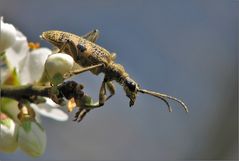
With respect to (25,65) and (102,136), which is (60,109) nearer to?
(25,65)

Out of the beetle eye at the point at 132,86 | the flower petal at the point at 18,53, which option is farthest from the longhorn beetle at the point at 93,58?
the flower petal at the point at 18,53

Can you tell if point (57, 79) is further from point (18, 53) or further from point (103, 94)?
point (18, 53)

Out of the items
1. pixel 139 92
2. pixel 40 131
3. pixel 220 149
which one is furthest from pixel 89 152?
pixel 139 92

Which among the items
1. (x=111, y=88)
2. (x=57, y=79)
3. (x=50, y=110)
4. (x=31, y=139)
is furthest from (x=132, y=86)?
(x=50, y=110)

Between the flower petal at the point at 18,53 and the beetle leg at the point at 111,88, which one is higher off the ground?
the flower petal at the point at 18,53

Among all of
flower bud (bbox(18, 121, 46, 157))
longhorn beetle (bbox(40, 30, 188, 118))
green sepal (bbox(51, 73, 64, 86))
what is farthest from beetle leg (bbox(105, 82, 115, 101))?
flower bud (bbox(18, 121, 46, 157))

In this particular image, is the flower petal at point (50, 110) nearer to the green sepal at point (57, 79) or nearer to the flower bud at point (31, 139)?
the flower bud at point (31, 139)

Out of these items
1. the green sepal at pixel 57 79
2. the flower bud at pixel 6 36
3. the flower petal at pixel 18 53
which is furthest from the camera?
the flower petal at pixel 18 53

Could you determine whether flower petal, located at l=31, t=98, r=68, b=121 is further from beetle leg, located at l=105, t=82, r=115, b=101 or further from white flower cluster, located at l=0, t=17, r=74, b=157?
beetle leg, located at l=105, t=82, r=115, b=101
